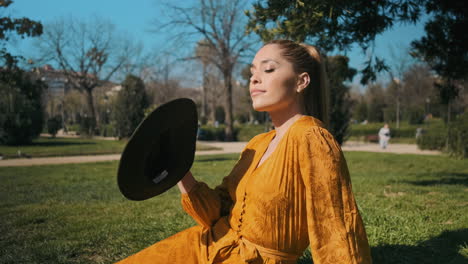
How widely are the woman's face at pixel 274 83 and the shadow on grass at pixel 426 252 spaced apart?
6.17 ft

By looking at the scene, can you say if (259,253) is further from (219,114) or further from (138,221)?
(219,114)

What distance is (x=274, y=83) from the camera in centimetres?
170

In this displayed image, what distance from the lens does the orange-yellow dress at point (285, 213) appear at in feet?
4.66

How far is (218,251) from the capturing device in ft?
5.30

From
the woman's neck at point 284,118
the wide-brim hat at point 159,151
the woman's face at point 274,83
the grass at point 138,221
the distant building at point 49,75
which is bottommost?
the grass at point 138,221

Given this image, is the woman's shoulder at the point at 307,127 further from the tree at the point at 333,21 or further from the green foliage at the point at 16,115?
the green foliage at the point at 16,115

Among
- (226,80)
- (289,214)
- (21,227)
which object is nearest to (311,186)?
(289,214)

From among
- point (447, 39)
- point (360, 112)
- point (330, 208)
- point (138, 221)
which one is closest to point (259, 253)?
point (330, 208)

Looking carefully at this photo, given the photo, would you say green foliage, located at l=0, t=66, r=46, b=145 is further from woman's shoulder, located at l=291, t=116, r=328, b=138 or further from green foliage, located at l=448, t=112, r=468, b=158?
woman's shoulder, located at l=291, t=116, r=328, b=138

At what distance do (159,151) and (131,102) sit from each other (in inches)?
979

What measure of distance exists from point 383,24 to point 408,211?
108 inches

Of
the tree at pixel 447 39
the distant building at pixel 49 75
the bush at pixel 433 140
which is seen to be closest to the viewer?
the tree at pixel 447 39

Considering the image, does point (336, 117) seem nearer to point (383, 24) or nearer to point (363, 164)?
point (363, 164)

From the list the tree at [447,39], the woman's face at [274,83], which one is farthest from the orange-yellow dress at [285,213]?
the tree at [447,39]
